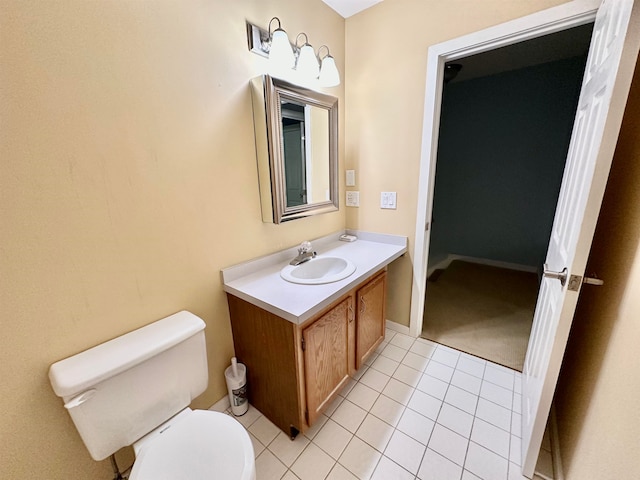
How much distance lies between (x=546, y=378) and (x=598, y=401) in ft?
0.45

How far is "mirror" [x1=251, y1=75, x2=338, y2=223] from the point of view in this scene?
1.32 meters

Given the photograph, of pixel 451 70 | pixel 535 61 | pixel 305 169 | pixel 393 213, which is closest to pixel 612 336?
pixel 393 213

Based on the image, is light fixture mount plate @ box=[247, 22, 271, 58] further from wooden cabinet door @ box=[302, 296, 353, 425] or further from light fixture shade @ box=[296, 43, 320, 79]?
wooden cabinet door @ box=[302, 296, 353, 425]

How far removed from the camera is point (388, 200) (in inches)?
74.9

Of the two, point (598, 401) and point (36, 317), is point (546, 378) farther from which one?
point (36, 317)

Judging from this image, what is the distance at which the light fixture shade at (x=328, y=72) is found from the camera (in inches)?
59.2

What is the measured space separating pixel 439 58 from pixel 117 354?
2132 millimetres

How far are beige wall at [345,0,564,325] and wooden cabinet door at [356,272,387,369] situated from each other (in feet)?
1.19

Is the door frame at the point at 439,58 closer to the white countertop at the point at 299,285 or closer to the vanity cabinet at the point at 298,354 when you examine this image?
the white countertop at the point at 299,285

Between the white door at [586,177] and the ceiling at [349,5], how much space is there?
1190 mm

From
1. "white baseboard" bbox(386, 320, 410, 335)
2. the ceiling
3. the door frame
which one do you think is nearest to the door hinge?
the door frame

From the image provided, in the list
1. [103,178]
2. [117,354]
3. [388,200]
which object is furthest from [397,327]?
[103,178]

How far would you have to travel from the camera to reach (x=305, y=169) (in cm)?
162

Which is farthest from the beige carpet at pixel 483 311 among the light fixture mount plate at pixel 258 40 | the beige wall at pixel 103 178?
the light fixture mount plate at pixel 258 40
